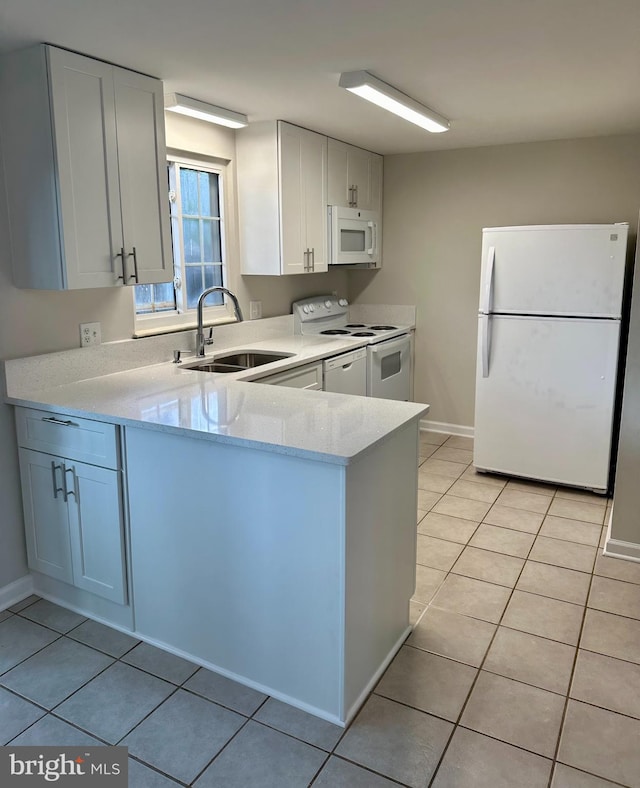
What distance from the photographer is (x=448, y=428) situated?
5.13 meters

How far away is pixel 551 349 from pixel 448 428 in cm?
146

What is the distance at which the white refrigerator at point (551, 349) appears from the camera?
3.64 metres

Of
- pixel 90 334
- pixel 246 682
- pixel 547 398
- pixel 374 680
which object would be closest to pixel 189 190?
pixel 90 334

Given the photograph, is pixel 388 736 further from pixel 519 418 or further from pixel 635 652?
pixel 519 418

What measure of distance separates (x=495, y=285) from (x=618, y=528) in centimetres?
164

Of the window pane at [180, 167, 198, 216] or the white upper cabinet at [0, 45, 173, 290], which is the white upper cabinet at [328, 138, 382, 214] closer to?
→ the window pane at [180, 167, 198, 216]

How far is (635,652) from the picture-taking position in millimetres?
2336

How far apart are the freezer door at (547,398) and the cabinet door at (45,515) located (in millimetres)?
2668

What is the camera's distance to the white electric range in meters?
3.99

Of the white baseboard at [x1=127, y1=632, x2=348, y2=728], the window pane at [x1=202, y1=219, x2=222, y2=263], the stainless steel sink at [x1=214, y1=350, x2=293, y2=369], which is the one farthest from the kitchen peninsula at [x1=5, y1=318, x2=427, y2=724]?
the window pane at [x1=202, y1=219, x2=222, y2=263]

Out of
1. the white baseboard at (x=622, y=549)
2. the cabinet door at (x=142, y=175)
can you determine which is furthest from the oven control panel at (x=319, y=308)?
the white baseboard at (x=622, y=549)

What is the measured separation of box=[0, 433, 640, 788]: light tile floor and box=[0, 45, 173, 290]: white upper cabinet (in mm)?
1473

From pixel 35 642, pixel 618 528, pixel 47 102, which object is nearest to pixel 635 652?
pixel 618 528

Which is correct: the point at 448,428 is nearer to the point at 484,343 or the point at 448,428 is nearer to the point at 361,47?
the point at 484,343
